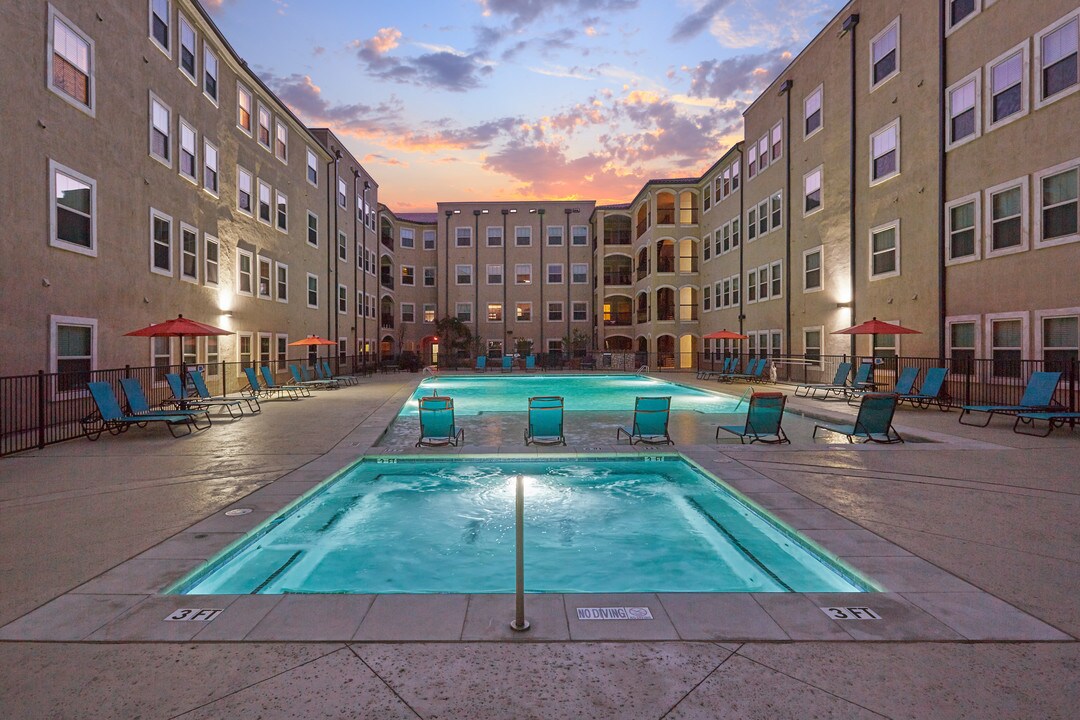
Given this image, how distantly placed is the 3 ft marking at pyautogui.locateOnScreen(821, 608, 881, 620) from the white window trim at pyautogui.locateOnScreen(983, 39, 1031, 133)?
1591 centimetres

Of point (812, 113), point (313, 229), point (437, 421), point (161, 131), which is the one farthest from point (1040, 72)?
point (313, 229)

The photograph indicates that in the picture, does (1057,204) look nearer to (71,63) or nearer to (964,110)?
(964,110)

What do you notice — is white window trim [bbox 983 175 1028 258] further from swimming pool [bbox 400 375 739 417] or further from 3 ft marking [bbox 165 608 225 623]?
3 ft marking [bbox 165 608 225 623]

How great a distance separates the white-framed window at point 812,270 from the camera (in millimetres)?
22016

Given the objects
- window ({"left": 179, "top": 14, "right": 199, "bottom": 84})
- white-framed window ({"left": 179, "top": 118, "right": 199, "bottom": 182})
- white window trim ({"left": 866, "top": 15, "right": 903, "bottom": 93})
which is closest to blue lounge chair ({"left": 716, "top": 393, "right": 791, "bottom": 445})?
white window trim ({"left": 866, "top": 15, "right": 903, "bottom": 93})

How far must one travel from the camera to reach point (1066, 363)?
1196 centimetres

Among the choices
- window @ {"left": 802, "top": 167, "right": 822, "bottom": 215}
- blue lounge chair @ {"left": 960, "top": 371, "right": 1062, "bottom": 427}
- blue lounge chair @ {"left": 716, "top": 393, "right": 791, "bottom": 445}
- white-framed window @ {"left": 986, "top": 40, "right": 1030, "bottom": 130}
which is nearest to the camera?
blue lounge chair @ {"left": 716, "top": 393, "right": 791, "bottom": 445}

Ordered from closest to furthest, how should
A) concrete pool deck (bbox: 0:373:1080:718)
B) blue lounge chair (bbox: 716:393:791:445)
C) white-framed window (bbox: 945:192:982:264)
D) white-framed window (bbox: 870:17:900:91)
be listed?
concrete pool deck (bbox: 0:373:1080:718) → blue lounge chair (bbox: 716:393:791:445) → white-framed window (bbox: 945:192:982:264) → white-framed window (bbox: 870:17:900:91)

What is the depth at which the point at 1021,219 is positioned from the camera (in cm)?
1344

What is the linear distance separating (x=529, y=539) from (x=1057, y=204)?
1501cm

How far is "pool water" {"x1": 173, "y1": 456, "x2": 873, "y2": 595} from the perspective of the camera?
16.5 feet

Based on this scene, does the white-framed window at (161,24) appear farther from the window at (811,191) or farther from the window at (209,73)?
the window at (811,191)

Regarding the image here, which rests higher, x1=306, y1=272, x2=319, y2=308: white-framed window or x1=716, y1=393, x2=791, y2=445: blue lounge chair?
x1=306, y1=272, x2=319, y2=308: white-framed window

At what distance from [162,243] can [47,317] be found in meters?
5.04
